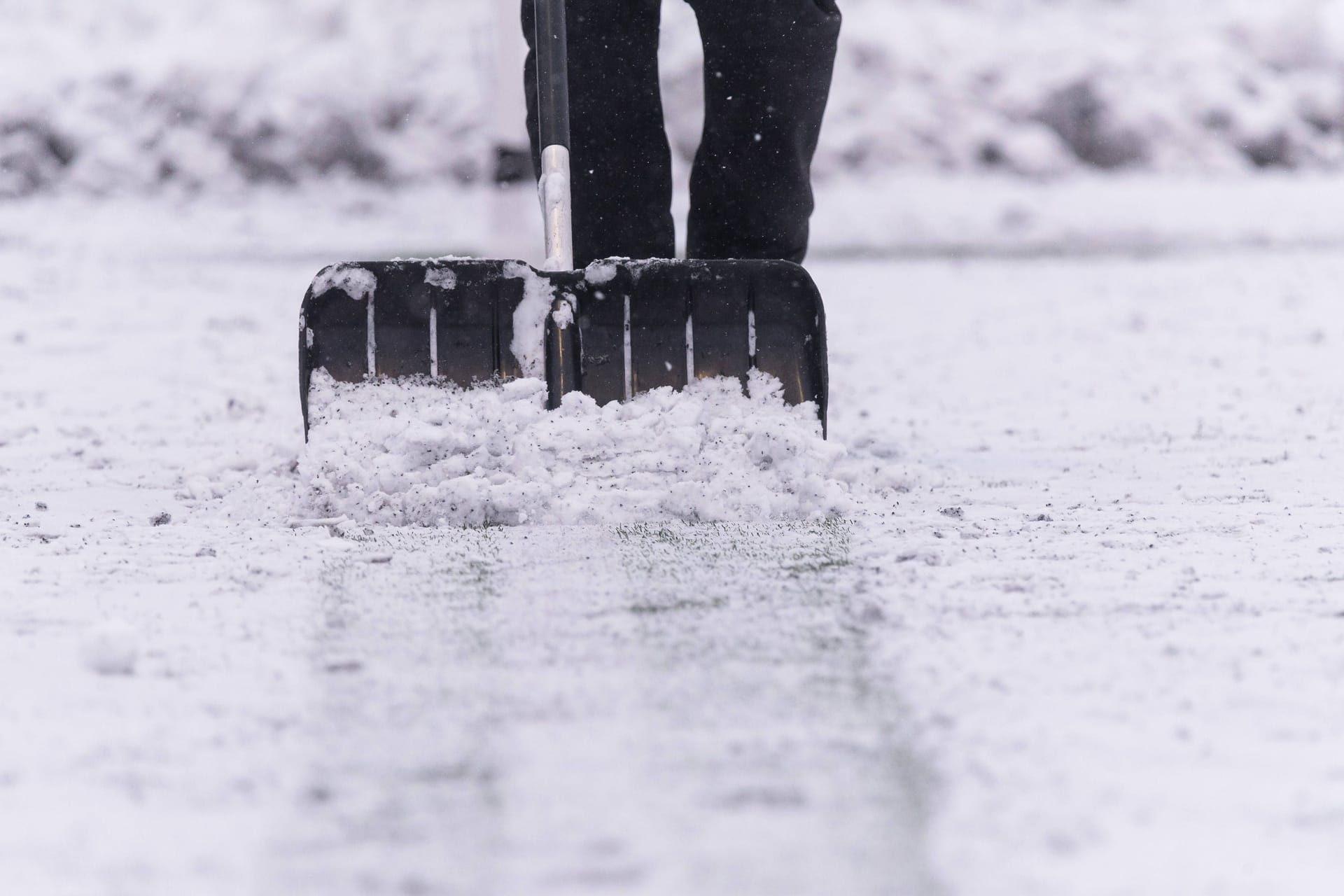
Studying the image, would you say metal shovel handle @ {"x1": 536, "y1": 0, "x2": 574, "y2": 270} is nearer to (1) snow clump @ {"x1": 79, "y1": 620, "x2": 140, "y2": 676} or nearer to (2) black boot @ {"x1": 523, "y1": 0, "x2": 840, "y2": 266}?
(2) black boot @ {"x1": 523, "y1": 0, "x2": 840, "y2": 266}

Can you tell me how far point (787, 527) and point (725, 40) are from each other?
3.19 feet

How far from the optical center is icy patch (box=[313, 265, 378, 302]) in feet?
6.74

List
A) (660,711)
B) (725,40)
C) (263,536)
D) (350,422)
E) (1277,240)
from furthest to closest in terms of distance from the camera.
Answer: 1. (1277,240)
2. (725,40)
3. (350,422)
4. (263,536)
5. (660,711)

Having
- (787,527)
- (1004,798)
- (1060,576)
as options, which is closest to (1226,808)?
(1004,798)

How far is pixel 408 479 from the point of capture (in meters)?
1.86

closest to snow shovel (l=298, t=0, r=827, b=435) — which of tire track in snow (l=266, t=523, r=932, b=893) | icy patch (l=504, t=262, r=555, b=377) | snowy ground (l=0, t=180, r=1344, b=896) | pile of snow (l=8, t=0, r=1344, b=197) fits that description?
icy patch (l=504, t=262, r=555, b=377)

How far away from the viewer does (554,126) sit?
7.17 feet

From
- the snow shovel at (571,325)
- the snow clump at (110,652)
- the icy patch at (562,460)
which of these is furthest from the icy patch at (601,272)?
the snow clump at (110,652)

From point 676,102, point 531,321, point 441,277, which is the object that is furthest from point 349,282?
point 676,102

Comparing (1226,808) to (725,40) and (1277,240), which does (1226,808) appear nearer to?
(725,40)

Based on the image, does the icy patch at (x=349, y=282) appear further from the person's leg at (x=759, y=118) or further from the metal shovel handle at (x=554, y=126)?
the person's leg at (x=759, y=118)

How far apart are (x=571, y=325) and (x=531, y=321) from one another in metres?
0.06

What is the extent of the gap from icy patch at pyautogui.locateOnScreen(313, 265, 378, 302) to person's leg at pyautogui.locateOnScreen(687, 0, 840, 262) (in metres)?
0.63

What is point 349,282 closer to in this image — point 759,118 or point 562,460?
point 562,460
